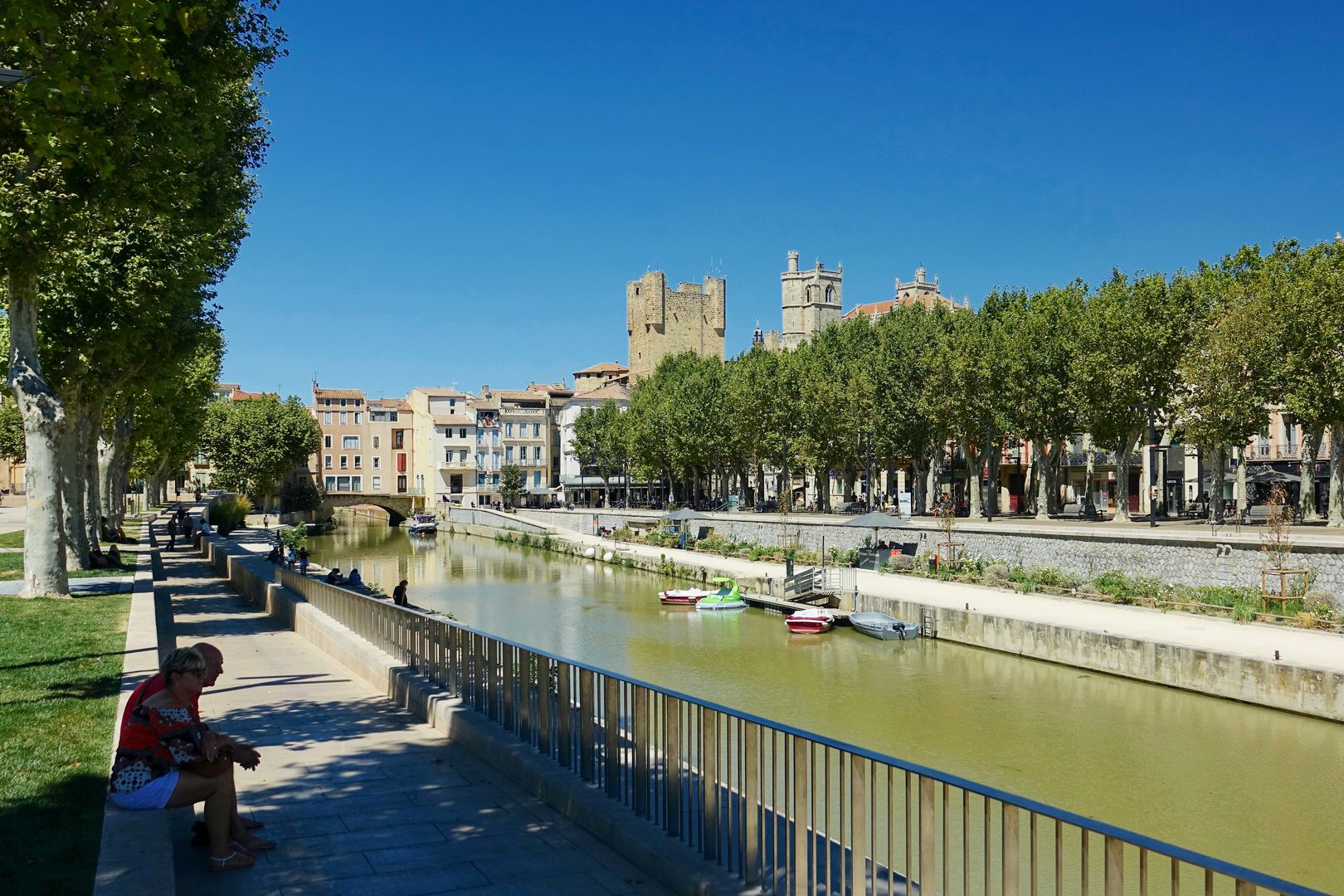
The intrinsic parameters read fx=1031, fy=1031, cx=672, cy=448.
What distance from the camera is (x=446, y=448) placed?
326ft

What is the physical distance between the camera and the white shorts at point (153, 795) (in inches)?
227

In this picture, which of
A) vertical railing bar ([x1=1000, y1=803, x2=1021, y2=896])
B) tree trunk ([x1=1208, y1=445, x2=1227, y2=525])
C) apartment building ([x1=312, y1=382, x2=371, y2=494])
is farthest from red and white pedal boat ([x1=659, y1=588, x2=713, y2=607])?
apartment building ([x1=312, y1=382, x2=371, y2=494])

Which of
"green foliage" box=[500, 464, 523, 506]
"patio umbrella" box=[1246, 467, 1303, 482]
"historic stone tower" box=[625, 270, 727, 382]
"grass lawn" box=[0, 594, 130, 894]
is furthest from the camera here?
"historic stone tower" box=[625, 270, 727, 382]

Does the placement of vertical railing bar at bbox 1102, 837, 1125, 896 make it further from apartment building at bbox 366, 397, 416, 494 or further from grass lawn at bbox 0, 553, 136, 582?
apartment building at bbox 366, 397, 416, 494

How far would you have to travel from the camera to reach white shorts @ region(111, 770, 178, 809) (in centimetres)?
576

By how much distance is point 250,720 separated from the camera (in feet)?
32.1

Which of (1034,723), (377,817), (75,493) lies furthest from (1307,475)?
(377,817)

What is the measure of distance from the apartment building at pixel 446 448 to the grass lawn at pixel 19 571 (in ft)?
236

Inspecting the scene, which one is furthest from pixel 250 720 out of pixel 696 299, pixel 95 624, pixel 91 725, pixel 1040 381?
pixel 696 299

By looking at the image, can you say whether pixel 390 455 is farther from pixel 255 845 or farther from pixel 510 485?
pixel 255 845

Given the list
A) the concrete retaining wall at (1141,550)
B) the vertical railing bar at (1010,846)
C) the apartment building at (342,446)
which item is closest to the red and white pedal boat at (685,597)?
the concrete retaining wall at (1141,550)

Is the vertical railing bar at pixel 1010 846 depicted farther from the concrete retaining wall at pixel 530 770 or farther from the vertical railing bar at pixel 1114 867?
the concrete retaining wall at pixel 530 770

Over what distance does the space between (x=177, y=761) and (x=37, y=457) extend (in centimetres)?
1442

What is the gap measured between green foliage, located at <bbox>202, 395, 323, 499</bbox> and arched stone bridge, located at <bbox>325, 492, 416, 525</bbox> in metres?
9.32
